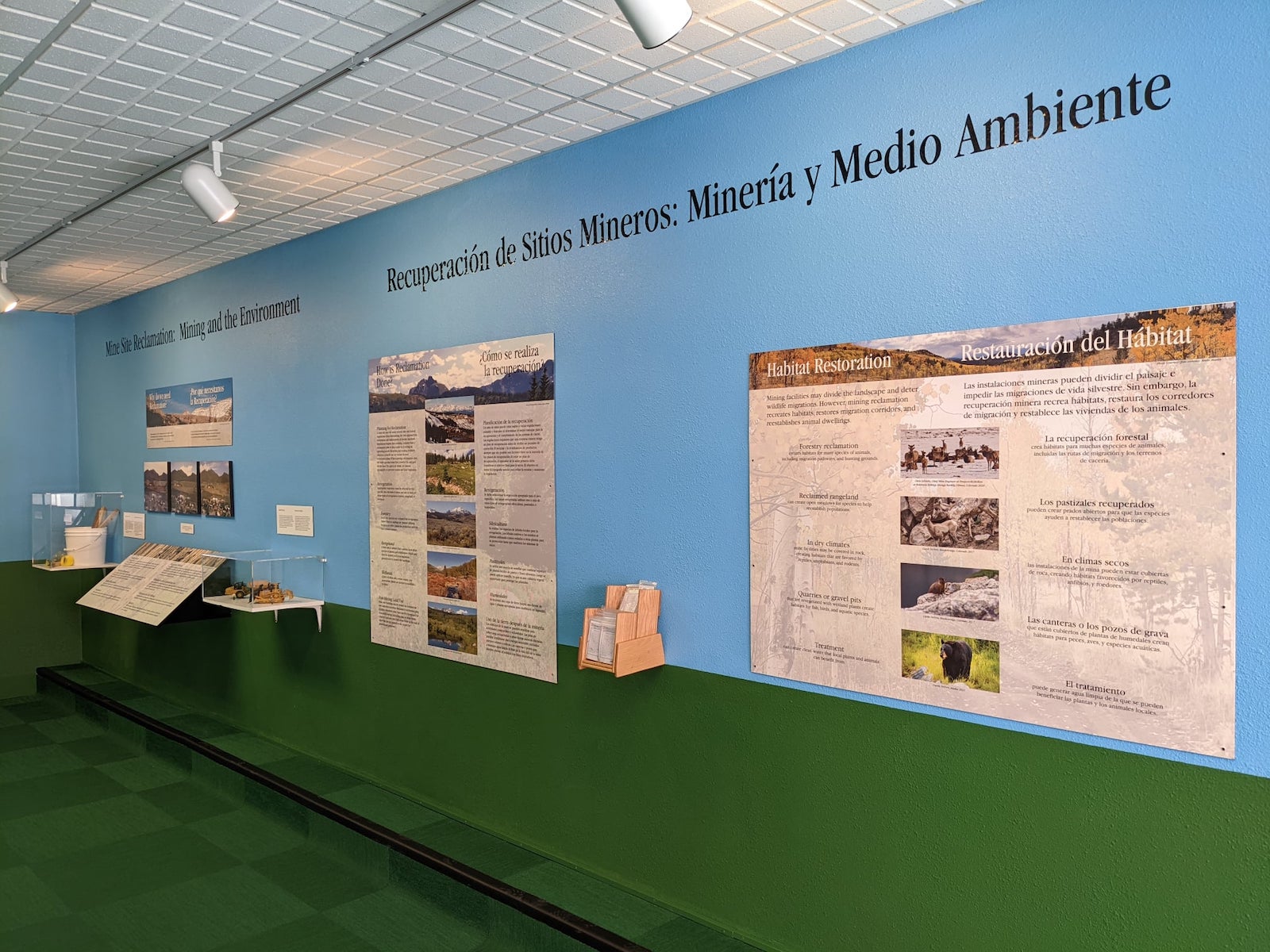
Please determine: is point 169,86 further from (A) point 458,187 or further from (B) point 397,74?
(A) point 458,187

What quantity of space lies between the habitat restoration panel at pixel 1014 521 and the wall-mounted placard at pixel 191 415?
4.06 m

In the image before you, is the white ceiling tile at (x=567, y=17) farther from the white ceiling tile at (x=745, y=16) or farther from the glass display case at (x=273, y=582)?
the glass display case at (x=273, y=582)

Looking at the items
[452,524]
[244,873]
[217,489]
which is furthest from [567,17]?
[217,489]

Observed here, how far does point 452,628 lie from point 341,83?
235 centimetres

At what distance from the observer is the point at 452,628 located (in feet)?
14.0

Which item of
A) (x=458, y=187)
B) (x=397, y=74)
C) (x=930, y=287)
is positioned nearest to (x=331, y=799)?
(x=458, y=187)

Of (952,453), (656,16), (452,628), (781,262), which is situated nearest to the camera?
(656,16)

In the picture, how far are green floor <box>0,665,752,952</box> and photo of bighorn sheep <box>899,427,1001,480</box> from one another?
176 cm

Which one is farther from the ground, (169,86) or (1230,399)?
(169,86)

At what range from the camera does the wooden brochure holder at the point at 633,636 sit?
10.5ft

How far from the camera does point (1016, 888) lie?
2531 millimetres

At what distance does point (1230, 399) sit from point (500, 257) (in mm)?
2836

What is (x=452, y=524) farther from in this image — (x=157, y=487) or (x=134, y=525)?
(x=134, y=525)

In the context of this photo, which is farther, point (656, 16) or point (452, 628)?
point (452, 628)
